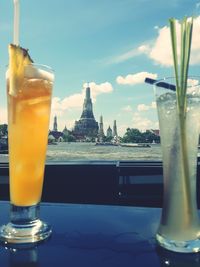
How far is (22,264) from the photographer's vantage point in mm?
626

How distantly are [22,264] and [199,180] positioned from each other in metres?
2.05

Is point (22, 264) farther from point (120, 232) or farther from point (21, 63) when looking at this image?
point (21, 63)

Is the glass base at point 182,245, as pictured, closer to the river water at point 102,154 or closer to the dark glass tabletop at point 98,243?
the dark glass tabletop at point 98,243

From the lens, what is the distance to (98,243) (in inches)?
29.9

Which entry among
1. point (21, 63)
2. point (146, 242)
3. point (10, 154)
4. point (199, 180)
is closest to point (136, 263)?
point (146, 242)

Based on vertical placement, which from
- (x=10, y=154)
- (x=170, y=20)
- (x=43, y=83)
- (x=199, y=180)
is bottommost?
(x=199, y=180)

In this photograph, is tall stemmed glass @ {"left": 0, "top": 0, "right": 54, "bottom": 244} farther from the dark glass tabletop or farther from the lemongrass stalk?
the lemongrass stalk

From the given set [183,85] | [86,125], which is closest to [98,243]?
[183,85]

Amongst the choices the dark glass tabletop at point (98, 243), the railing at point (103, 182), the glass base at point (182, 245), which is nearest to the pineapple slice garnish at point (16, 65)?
the dark glass tabletop at point (98, 243)

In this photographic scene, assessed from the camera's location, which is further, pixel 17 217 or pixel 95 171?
pixel 95 171

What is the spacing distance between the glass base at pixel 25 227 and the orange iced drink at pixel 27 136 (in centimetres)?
2

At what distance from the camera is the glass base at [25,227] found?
799 millimetres

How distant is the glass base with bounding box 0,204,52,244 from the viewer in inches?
31.4

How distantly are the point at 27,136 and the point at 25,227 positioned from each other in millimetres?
233
